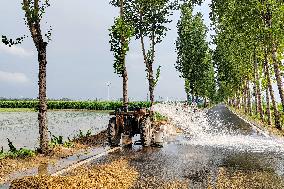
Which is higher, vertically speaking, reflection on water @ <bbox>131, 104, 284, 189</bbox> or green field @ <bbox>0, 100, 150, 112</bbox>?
green field @ <bbox>0, 100, 150, 112</bbox>

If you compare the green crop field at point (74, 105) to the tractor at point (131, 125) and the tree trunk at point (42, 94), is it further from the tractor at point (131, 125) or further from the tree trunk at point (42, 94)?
the tree trunk at point (42, 94)

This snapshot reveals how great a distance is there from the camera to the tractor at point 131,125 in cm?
1891

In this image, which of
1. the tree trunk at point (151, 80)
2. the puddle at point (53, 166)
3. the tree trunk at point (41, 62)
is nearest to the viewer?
the puddle at point (53, 166)

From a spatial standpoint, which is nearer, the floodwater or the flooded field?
the floodwater

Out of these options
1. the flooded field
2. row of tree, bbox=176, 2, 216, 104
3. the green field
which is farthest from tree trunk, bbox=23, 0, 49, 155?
the green field

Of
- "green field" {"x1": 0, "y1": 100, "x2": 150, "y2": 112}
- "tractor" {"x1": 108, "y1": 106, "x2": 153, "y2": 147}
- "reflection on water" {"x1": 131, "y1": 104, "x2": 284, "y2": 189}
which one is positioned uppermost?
"green field" {"x1": 0, "y1": 100, "x2": 150, "y2": 112}

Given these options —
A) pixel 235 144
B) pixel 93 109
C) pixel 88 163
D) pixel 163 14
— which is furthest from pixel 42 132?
pixel 93 109

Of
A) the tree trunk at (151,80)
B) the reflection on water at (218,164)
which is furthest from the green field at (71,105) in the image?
the reflection on water at (218,164)

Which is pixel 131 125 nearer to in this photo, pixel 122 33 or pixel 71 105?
pixel 122 33

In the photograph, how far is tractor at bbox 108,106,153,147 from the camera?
18906 mm

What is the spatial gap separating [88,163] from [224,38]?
149 ft

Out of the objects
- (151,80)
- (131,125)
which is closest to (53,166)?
(131,125)

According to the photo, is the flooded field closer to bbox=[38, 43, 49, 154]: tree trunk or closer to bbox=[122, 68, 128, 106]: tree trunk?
bbox=[122, 68, 128, 106]: tree trunk

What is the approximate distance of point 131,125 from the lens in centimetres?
1964
